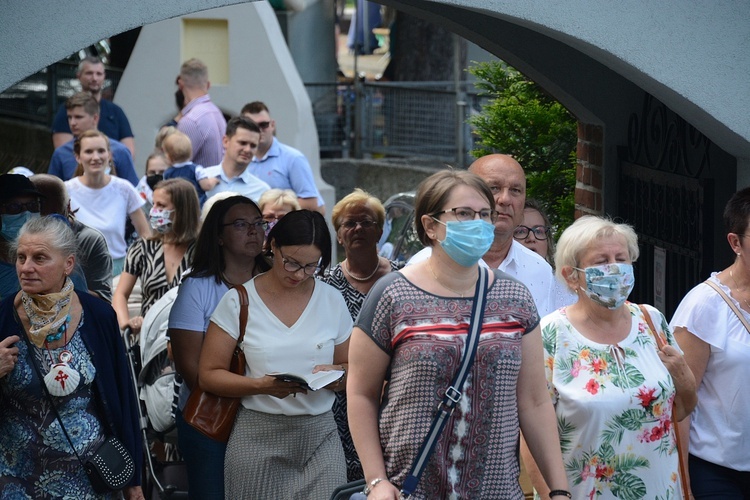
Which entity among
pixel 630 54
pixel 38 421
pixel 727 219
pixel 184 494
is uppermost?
pixel 630 54

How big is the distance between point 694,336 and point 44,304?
2.72 m

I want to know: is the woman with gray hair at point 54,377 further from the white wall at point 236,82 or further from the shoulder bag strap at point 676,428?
the white wall at point 236,82

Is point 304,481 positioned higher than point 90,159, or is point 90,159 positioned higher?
point 90,159

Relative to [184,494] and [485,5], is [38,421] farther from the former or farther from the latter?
[485,5]

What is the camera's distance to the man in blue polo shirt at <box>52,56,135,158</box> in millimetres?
12961

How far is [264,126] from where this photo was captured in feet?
36.0

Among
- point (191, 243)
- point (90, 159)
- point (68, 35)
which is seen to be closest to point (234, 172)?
point (90, 159)

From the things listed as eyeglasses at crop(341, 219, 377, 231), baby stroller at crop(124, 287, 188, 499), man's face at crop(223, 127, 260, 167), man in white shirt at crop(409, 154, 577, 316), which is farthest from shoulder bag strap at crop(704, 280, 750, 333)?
man's face at crop(223, 127, 260, 167)

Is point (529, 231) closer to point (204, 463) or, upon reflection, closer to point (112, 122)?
point (204, 463)

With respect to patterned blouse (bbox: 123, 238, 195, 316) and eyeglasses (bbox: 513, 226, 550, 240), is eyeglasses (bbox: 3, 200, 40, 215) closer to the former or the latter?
patterned blouse (bbox: 123, 238, 195, 316)

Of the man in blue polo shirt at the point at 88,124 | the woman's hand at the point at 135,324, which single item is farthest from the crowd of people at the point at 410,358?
the man in blue polo shirt at the point at 88,124

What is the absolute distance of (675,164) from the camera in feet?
21.7

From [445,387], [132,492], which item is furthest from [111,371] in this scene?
[445,387]

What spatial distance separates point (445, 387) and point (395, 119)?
15805mm
